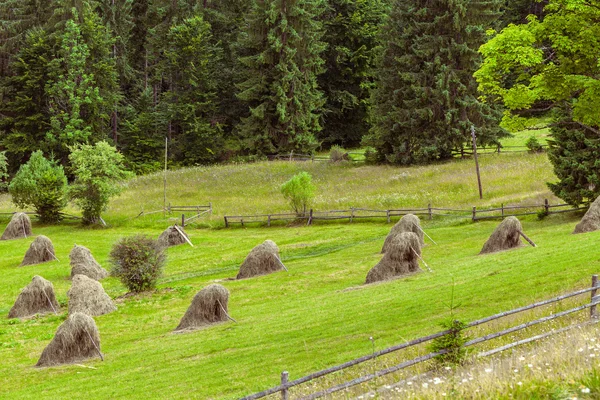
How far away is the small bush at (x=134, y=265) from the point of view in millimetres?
33375

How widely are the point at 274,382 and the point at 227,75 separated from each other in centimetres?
8247

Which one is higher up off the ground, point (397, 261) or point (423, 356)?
point (423, 356)

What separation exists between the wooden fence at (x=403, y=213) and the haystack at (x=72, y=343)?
28.7 metres

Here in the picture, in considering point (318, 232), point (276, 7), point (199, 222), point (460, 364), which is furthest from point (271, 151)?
point (460, 364)

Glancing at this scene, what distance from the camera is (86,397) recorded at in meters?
18.4

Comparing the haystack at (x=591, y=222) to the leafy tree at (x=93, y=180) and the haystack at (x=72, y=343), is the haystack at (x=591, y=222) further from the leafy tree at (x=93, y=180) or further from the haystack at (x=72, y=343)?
the leafy tree at (x=93, y=180)

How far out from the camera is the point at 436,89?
70.2m

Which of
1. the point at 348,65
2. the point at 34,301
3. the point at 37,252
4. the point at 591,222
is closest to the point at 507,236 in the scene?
the point at 591,222

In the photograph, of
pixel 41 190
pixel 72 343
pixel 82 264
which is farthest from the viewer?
pixel 41 190

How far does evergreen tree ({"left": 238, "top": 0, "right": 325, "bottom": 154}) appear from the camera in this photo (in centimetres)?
8206

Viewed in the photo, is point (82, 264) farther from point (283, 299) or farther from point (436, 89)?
point (436, 89)

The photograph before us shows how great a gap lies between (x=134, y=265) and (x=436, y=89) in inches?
1779

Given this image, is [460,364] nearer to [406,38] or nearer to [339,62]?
[406,38]

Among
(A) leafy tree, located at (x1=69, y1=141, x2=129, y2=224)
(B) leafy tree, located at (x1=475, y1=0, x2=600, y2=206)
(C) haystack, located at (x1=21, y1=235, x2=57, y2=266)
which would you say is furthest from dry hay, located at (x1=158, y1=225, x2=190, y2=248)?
(B) leafy tree, located at (x1=475, y1=0, x2=600, y2=206)
